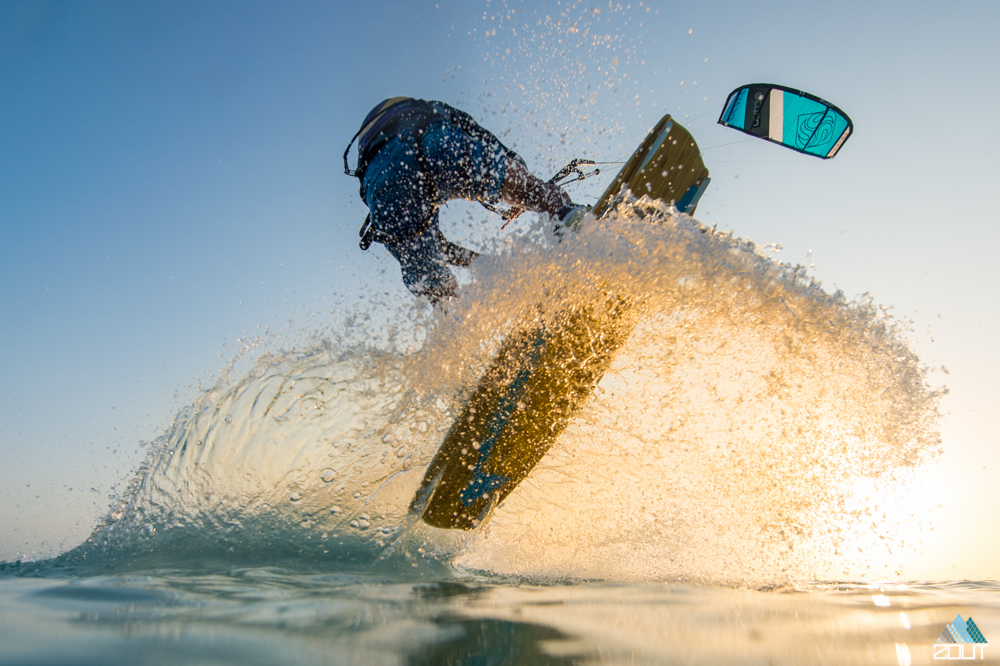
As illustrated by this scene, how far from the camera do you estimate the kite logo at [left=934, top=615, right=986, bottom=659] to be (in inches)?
44.1

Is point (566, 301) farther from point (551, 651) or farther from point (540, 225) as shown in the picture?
point (551, 651)

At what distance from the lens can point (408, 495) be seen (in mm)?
2250

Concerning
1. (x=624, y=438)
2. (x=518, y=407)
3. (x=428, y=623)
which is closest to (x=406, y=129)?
(x=518, y=407)

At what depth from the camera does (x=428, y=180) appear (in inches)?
105

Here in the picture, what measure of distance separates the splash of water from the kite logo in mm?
777

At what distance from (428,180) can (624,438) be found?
171cm

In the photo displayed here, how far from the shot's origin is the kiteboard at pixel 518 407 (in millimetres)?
2244

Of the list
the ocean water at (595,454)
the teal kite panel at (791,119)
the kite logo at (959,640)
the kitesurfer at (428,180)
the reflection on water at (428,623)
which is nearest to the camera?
the reflection on water at (428,623)

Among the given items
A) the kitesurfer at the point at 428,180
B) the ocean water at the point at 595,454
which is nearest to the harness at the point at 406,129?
the kitesurfer at the point at 428,180

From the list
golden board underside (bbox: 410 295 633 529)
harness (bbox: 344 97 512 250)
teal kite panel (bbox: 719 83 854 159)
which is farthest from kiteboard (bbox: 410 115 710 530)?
teal kite panel (bbox: 719 83 854 159)

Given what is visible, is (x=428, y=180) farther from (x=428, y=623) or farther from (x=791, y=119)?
(x=791, y=119)

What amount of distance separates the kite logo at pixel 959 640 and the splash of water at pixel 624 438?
0.78m

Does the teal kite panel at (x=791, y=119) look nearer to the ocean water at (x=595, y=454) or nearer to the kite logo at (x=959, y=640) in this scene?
the ocean water at (x=595, y=454)

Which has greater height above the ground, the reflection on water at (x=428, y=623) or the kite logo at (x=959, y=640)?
the reflection on water at (x=428, y=623)
